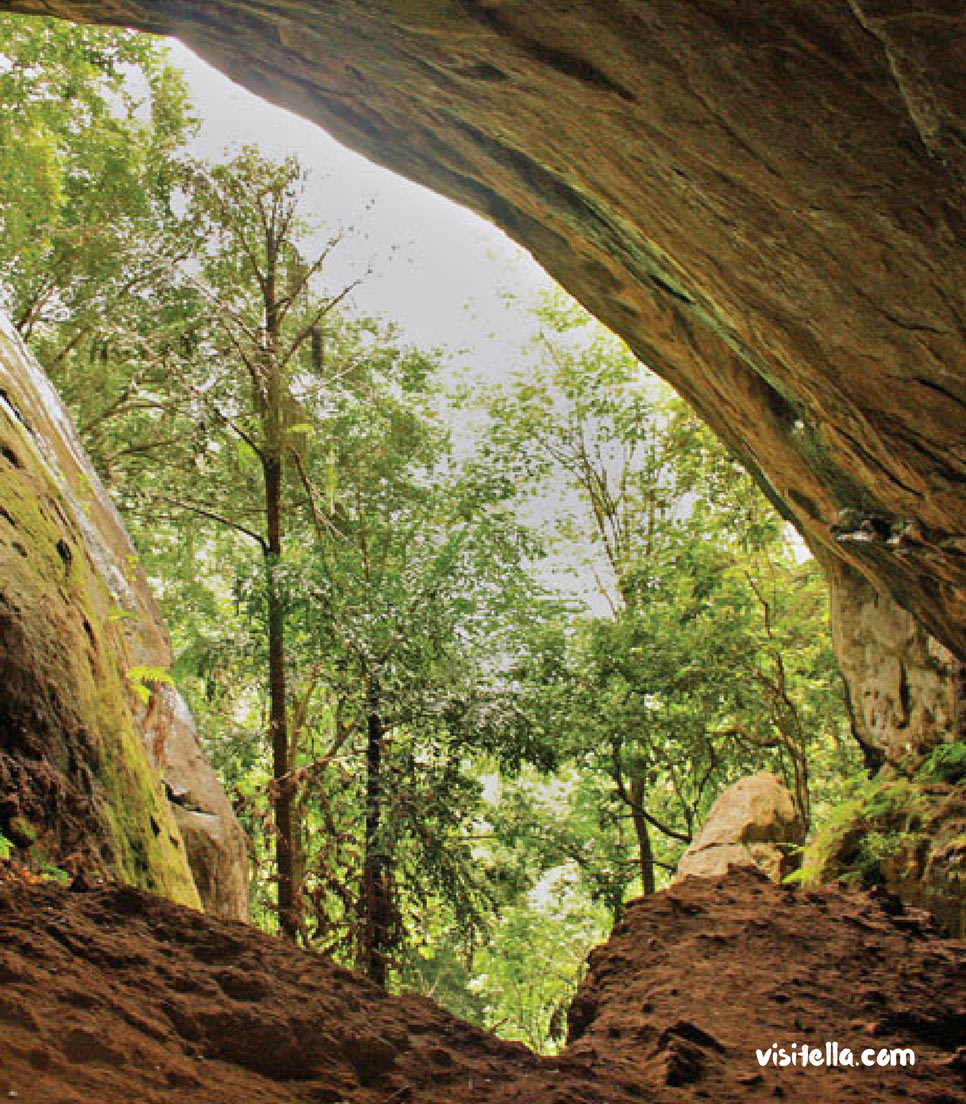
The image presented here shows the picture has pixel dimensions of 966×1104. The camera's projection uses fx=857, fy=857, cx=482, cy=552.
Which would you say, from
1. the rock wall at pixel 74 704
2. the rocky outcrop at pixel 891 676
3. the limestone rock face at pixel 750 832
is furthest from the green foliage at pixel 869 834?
the rock wall at pixel 74 704

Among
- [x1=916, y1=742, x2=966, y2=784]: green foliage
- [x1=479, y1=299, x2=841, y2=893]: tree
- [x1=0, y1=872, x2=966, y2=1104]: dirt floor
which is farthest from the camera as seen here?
[x1=479, y1=299, x2=841, y2=893]: tree

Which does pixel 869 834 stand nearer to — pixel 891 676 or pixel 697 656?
pixel 891 676

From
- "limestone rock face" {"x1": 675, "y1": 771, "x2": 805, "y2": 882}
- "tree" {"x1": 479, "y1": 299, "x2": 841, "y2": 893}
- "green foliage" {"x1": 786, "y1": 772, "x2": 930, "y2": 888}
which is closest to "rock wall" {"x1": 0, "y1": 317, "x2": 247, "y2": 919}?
"green foliage" {"x1": 786, "y1": 772, "x2": 930, "y2": 888}

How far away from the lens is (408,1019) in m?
2.49

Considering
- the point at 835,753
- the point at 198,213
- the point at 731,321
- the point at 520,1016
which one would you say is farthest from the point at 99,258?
the point at 520,1016

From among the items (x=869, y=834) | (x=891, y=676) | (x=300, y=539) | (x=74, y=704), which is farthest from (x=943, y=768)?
(x=300, y=539)

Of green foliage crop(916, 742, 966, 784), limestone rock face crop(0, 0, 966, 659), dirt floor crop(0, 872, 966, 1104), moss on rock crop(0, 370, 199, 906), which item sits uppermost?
limestone rock face crop(0, 0, 966, 659)

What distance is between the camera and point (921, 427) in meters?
3.72

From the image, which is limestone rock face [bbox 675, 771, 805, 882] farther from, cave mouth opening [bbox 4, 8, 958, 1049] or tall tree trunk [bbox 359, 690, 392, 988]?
tall tree trunk [bbox 359, 690, 392, 988]

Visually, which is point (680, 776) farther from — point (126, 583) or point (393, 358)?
point (126, 583)

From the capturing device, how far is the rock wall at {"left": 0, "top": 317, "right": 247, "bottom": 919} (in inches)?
131

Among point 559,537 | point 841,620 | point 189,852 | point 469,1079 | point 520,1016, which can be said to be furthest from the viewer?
point 559,537

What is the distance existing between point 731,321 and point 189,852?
4928mm

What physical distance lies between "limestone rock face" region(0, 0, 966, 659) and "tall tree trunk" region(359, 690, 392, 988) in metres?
5.25
